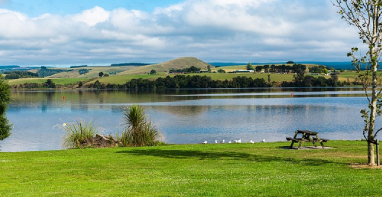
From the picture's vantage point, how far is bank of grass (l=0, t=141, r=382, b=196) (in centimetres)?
1239

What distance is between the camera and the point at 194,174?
15156 mm

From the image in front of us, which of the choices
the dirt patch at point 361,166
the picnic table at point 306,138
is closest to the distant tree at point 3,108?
the picnic table at point 306,138

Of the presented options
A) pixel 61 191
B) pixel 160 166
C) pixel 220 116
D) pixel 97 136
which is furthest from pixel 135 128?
pixel 220 116

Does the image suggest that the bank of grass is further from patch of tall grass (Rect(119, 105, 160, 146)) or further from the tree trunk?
patch of tall grass (Rect(119, 105, 160, 146))

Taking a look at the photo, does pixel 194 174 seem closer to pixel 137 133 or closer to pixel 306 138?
pixel 306 138

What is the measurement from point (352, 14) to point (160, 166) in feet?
31.7

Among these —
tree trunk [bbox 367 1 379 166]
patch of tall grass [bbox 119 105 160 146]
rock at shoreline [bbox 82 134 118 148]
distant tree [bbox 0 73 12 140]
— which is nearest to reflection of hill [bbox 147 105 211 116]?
distant tree [bbox 0 73 12 140]

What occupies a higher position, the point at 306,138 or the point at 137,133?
the point at 306,138

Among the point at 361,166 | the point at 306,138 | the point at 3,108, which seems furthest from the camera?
the point at 3,108

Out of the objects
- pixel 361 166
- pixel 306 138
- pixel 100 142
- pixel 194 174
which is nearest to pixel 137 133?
pixel 100 142

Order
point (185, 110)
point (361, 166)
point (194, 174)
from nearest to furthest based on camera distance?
1. point (194, 174)
2. point (361, 166)
3. point (185, 110)

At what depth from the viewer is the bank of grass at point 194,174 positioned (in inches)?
488

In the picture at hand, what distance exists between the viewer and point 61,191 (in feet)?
41.5

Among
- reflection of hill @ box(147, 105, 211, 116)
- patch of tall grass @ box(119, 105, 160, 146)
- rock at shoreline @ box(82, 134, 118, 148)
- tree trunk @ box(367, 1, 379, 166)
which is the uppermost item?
tree trunk @ box(367, 1, 379, 166)
